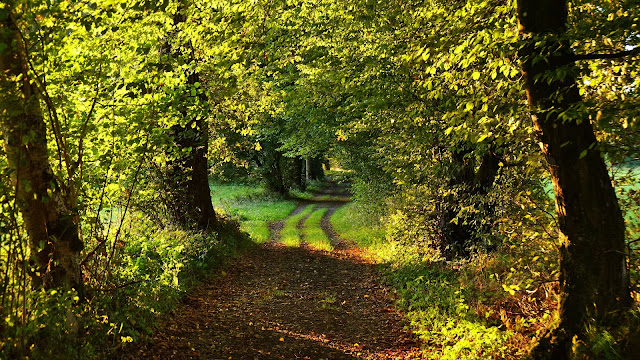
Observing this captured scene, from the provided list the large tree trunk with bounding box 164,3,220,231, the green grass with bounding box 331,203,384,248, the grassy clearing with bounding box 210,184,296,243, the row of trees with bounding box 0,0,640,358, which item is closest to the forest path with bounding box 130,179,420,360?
the large tree trunk with bounding box 164,3,220,231

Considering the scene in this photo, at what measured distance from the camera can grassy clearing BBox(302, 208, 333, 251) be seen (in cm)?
1695

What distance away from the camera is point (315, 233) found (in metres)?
20.2

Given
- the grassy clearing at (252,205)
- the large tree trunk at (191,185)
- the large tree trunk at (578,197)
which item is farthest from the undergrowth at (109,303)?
the grassy clearing at (252,205)

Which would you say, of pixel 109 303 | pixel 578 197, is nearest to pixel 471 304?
pixel 578 197

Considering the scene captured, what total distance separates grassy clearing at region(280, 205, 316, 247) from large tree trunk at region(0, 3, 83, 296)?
12.1m

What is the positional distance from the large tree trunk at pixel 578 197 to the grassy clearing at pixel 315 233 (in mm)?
11957

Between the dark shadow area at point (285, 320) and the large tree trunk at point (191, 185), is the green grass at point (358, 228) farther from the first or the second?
the large tree trunk at point (191, 185)

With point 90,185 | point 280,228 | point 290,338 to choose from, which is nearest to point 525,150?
point 290,338

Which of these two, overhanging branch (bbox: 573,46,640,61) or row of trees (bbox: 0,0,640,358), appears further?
row of trees (bbox: 0,0,640,358)

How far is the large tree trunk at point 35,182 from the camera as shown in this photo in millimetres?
4219

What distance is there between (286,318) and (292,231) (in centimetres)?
1235

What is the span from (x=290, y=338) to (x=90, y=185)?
4.30m

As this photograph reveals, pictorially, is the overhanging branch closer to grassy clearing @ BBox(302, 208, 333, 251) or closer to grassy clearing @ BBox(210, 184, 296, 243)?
grassy clearing @ BBox(302, 208, 333, 251)

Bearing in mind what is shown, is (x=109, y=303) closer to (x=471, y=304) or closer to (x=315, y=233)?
(x=471, y=304)
